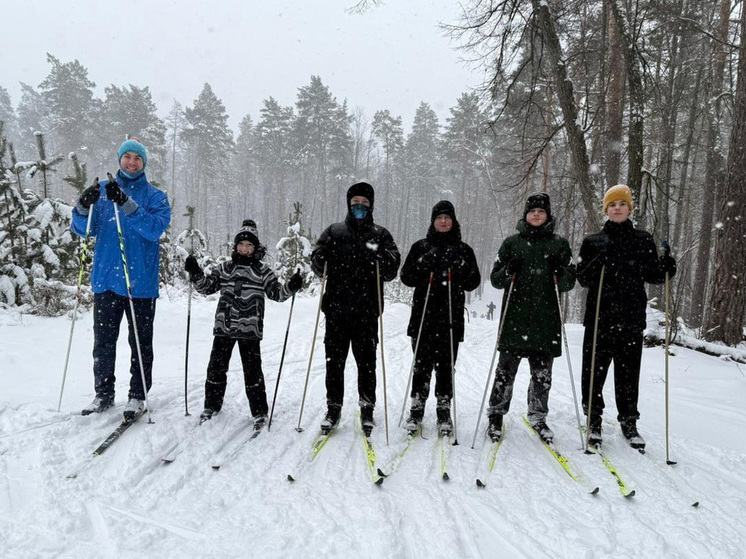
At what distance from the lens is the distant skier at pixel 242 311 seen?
3.72 metres

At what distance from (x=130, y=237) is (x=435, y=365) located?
3.16 metres

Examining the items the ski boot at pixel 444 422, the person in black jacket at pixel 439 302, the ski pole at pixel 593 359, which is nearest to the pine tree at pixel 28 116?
the person in black jacket at pixel 439 302

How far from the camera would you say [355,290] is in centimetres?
379

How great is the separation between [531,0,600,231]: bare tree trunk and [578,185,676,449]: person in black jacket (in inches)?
142

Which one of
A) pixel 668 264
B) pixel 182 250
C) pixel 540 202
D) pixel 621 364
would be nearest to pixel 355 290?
pixel 540 202

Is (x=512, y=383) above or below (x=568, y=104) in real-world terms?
below

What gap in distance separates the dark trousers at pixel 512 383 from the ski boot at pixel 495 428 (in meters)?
0.05

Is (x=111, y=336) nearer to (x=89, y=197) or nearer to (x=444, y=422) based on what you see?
(x=89, y=197)

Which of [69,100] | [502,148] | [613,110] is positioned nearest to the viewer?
[613,110]

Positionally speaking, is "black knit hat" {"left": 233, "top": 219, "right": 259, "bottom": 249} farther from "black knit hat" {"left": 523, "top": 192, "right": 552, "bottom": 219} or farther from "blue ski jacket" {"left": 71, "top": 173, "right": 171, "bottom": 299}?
"black knit hat" {"left": 523, "top": 192, "right": 552, "bottom": 219}

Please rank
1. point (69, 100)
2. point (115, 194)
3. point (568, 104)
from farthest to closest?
point (69, 100) < point (568, 104) < point (115, 194)

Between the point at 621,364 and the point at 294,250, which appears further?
the point at 294,250

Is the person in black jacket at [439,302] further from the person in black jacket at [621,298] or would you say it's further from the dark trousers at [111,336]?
the dark trousers at [111,336]

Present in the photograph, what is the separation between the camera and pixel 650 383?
5.62 meters
